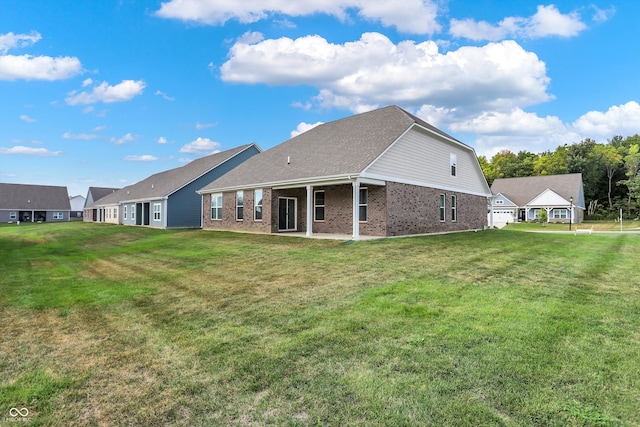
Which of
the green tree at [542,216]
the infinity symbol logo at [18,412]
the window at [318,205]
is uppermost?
the window at [318,205]

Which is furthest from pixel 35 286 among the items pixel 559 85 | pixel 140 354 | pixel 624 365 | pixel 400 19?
pixel 559 85

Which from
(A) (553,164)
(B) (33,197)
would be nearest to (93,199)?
(B) (33,197)

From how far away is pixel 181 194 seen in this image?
2739 cm

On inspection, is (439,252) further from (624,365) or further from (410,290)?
(624,365)

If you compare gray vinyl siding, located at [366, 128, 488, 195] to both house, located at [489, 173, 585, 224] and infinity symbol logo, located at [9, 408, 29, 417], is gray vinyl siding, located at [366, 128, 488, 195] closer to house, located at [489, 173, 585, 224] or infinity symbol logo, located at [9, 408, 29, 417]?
infinity symbol logo, located at [9, 408, 29, 417]

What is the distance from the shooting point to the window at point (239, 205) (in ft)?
66.3

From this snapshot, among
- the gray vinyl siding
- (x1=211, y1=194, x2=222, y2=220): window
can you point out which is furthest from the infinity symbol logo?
(x1=211, y1=194, x2=222, y2=220): window

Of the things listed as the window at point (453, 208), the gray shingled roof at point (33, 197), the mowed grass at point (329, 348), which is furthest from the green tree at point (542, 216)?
the gray shingled roof at point (33, 197)

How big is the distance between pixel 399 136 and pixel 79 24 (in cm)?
1510

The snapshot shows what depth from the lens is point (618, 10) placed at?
1382 cm

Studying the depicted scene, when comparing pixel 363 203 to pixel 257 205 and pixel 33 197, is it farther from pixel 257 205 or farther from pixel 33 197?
pixel 33 197

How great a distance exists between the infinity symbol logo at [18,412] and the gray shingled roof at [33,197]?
62323 mm

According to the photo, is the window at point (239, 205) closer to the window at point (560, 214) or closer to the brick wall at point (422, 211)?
the brick wall at point (422, 211)

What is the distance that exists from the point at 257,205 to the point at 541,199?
42346 millimetres
